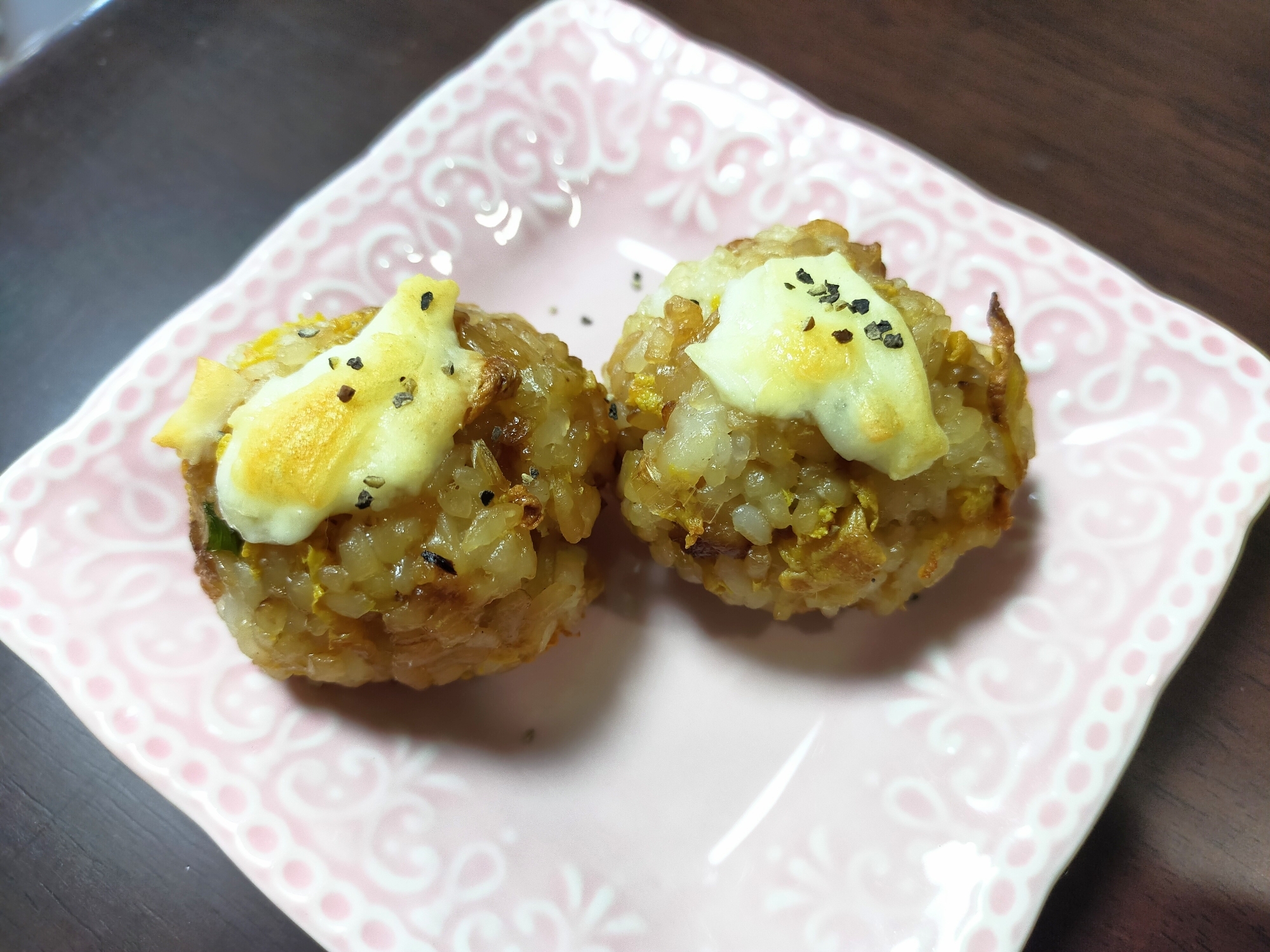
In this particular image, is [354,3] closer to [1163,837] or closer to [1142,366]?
[1142,366]

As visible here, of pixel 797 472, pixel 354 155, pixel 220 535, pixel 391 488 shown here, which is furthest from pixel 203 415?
pixel 354 155

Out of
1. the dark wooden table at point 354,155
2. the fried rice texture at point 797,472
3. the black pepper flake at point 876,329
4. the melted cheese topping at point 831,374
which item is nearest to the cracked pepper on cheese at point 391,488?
the fried rice texture at point 797,472

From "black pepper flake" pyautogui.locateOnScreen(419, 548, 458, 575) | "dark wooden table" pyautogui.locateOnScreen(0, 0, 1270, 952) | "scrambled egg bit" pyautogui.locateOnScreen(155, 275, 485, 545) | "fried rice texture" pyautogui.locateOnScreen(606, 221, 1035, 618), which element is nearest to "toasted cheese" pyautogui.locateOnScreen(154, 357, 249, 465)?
"scrambled egg bit" pyautogui.locateOnScreen(155, 275, 485, 545)

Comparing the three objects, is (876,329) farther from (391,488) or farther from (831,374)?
(391,488)

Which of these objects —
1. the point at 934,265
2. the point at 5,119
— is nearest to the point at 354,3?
the point at 5,119

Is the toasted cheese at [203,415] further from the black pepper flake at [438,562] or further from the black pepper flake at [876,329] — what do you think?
the black pepper flake at [876,329]

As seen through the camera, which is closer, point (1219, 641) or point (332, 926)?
point (332, 926)
